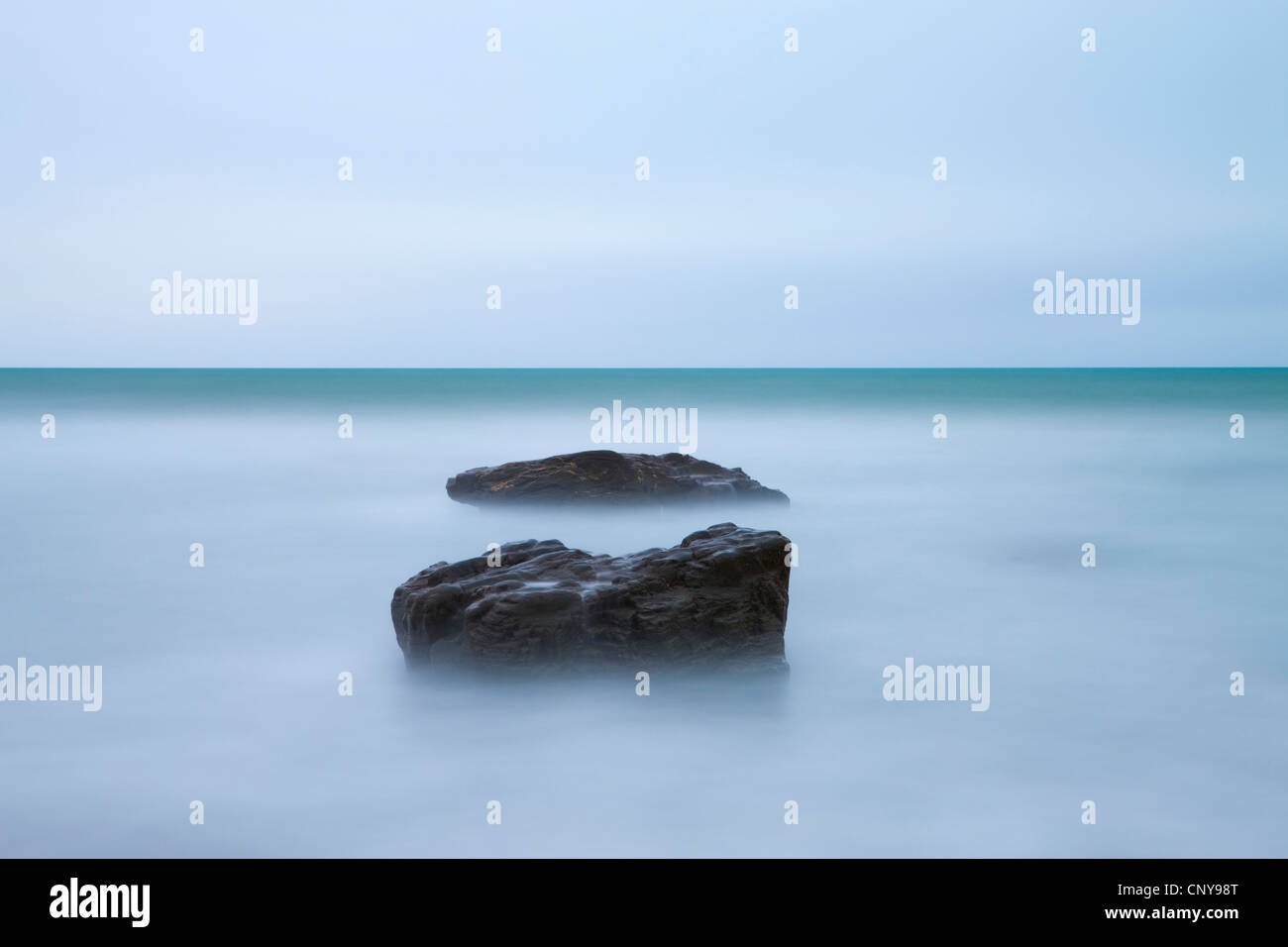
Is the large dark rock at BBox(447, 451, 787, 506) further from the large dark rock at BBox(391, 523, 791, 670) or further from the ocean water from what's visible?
the large dark rock at BBox(391, 523, 791, 670)

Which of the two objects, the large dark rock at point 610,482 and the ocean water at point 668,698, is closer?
the ocean water at point 668,698

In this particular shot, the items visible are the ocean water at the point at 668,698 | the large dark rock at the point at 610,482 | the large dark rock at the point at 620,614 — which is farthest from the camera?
the large dark rock at the point at 610,482

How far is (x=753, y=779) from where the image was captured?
569 cm

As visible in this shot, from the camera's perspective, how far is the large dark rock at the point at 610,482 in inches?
550

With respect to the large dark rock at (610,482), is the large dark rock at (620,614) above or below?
below

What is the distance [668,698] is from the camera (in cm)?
659

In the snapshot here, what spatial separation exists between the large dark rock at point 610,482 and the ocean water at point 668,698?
0.61 m

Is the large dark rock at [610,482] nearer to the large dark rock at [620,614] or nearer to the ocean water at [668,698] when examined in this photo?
the ocean water at [668,698]

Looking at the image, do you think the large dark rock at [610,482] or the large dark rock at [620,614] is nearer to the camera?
the large dark rock at [620,614]

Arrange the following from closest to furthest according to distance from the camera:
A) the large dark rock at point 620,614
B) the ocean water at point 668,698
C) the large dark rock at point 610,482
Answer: the ocean water at point 668,698, the large dark rock at point 620,614, the large dark rock at point 610,482

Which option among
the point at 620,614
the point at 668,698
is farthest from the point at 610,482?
the point at 668,698

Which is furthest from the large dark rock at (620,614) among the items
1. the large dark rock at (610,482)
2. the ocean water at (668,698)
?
the large dark rock at (610,482)

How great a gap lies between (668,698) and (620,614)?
0.67 meters
